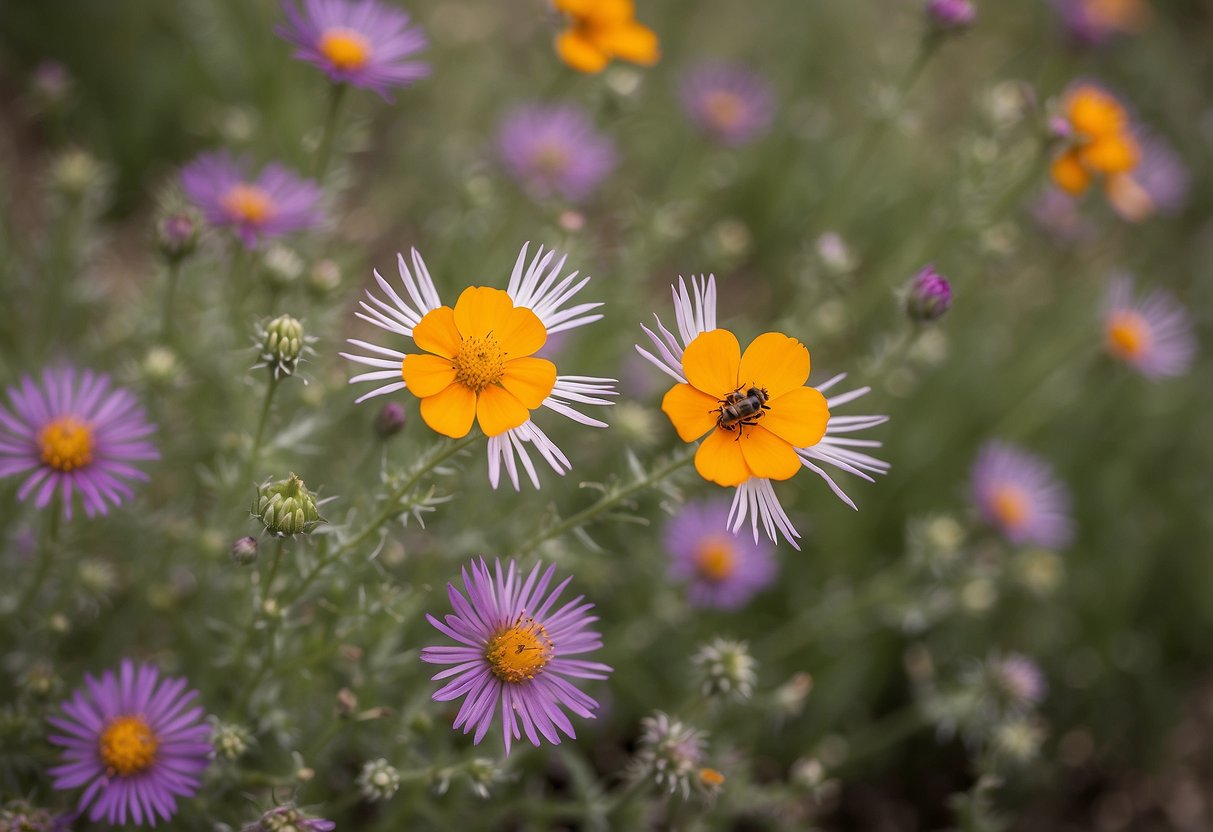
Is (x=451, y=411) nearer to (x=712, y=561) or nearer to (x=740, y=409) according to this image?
(x=740, y=409)

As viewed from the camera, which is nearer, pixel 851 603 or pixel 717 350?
pixel 717 350

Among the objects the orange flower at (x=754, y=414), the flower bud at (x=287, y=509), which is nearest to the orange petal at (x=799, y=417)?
the orange flower at (x=754, y=414)

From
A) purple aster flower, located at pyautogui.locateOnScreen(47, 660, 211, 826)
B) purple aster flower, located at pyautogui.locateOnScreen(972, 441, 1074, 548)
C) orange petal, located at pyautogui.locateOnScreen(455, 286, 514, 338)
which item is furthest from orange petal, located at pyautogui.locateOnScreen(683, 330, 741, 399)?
purple aster flower, located at pyautogui.locateOnScreen(972, 441, 1074, 548)

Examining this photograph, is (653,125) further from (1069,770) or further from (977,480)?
(1069,770)

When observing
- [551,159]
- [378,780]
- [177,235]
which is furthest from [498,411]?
[551,159]

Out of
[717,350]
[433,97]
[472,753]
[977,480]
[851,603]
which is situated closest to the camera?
[717,350]

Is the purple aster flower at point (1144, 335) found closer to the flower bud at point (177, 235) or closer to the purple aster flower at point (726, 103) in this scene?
the purple aster flower at point (726, 103)

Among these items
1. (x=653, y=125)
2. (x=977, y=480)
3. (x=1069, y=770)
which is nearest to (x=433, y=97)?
(x=653, y=125)
